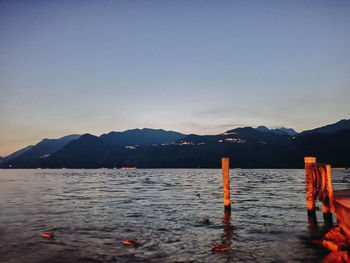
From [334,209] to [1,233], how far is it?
20.5m

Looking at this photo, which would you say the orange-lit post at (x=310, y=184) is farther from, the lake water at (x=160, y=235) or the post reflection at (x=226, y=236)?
the post reflection at (x=226, y=236)

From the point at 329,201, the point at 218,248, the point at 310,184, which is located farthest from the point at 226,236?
the point at 310,184

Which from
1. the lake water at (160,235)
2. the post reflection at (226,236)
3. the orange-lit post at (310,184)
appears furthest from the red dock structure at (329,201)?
the post reflection at (226,236)

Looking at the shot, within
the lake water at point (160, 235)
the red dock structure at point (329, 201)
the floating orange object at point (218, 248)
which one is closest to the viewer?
the red dock structure at point (329, 201)

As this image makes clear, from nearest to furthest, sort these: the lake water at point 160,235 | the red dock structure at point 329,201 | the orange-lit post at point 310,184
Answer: the red dock structure at point 329,201, the lake water at point 160,235, the orange-lit post at point 310,184

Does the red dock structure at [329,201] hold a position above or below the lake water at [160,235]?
above

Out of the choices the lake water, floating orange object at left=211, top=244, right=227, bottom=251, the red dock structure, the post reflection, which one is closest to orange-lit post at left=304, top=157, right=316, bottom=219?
the red dock structure

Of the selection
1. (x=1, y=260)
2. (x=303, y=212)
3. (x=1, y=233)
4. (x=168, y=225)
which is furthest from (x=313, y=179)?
(x=1, y=233)

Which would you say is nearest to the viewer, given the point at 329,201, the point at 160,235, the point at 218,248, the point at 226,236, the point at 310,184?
the point at 218,248

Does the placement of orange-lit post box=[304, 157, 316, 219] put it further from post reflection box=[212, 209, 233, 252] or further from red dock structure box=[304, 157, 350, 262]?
post reflection box=[212, 209, 233, 252]

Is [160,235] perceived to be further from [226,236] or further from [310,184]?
[310,184]

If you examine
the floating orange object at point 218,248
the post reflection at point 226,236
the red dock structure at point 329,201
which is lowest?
the post reflection at point 226,236

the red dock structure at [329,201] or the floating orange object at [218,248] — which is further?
the floating orange object at [218,248]

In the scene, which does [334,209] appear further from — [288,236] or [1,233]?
[1,233]
